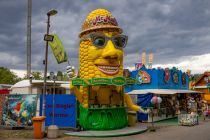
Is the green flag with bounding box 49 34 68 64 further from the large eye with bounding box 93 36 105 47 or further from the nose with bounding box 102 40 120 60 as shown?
the nose with bounding box 102 40 120 60

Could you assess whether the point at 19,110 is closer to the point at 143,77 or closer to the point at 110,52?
the point at 110,52

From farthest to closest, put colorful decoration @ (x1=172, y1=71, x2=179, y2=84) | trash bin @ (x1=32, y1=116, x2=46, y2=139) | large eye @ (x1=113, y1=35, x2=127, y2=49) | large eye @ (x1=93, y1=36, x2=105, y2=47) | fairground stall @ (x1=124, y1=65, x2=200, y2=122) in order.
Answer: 1. colorful decoration @ (x1=172, y1=71, x2=179, y2=84)
2. fairground stall @ (x1=124, y1=65, x2=200, y2=122)
3. large eye @ (x1=113, y1=35, x2=127, y2=49)
4. large eye @ (x1=93, y1=36, x2=105, y2=47)
5. trash bin @ (x1=32, y1=116, x2=46, y2=139)

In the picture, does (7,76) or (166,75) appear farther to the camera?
(7,76)

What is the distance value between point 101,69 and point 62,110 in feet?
10.2

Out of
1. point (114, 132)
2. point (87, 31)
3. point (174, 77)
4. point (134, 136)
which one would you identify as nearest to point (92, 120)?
point (114, 132)

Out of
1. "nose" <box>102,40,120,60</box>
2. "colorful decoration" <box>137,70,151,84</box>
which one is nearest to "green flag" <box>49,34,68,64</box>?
"nose" <box>102,40,120,60</box>

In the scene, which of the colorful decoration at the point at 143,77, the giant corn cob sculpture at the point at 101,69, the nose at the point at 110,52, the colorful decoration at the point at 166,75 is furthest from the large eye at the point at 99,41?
the colorful decoration at the point at 166,75

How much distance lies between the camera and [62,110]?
1630cm

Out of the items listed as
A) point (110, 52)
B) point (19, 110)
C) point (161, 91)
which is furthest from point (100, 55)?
point (161, 91)

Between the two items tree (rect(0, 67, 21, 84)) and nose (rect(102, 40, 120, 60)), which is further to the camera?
tree (rect(0, 67, 21, 84))

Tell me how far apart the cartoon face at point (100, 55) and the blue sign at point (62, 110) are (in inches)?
66.2

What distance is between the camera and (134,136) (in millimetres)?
14438

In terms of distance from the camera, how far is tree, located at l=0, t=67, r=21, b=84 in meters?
61.3

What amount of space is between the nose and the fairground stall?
6.07 metres
